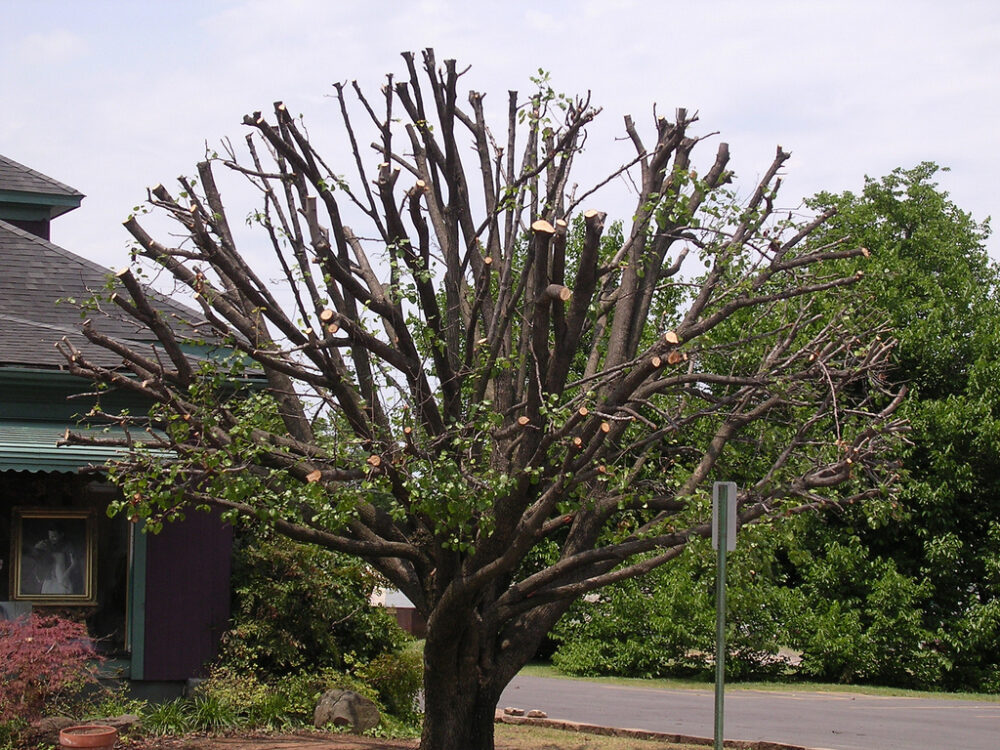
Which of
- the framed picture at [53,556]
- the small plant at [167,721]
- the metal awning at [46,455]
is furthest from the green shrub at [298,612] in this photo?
the metal awning at [46,455]

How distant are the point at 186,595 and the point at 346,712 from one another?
7.60 ft

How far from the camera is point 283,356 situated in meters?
8.84

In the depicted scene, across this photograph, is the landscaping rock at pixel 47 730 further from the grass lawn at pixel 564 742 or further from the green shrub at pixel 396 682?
the grass lawn at pixel 564 742

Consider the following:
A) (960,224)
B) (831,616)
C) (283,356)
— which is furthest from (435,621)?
(960,224)

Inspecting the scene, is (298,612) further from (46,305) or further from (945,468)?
(945,468)

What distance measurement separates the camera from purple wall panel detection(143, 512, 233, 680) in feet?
42.9

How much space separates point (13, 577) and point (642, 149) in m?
8.22

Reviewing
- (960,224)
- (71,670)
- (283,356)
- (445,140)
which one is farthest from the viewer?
(960,224)

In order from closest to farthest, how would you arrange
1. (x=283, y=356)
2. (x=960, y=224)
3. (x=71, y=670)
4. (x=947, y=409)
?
(x=283, y=356)
(x=71, y=670)
(x=947, y=409)
(x=960, y=224)

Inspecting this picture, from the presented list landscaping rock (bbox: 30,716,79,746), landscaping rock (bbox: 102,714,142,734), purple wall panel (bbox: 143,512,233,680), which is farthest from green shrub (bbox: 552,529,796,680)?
landscaping rock (bbox: 30,716,79,746)

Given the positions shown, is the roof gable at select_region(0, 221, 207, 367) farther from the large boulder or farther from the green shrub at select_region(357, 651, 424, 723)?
the green shrub at select_region(357, 651, 424, 723)

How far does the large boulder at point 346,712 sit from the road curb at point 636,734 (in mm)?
2678

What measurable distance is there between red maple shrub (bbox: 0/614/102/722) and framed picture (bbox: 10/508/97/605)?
1512 millimetres

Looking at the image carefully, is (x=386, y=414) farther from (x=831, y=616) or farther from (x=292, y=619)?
(x=831, y=616)
